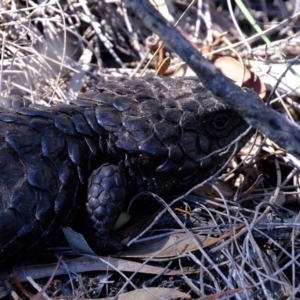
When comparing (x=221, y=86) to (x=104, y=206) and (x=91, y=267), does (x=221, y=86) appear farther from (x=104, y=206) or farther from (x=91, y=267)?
(x=91, y=267)

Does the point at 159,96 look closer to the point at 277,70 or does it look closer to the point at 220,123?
the point at 220,123

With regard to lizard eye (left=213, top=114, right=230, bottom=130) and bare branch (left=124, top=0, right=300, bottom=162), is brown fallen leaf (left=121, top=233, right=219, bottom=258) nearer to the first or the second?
lizard eye (left=213, top=114, right=230, bottom=130)

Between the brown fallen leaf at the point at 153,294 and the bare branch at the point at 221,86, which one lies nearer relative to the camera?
the bare branch at the point at 221,86

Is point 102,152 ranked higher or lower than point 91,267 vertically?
higher

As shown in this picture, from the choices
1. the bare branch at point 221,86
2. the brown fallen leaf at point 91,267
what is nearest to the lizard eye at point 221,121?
the brown fallen leaf at point 91,267

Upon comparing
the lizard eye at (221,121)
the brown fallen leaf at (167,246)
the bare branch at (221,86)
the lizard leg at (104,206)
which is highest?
the bare branch at (221,86)

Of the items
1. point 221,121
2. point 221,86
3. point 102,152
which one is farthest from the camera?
point 221,121

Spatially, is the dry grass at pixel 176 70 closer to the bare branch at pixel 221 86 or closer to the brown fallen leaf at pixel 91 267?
the brown fallen leaf at pixel 91 267

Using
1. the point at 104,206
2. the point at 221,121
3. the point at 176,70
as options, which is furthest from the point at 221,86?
the point at 176,70
